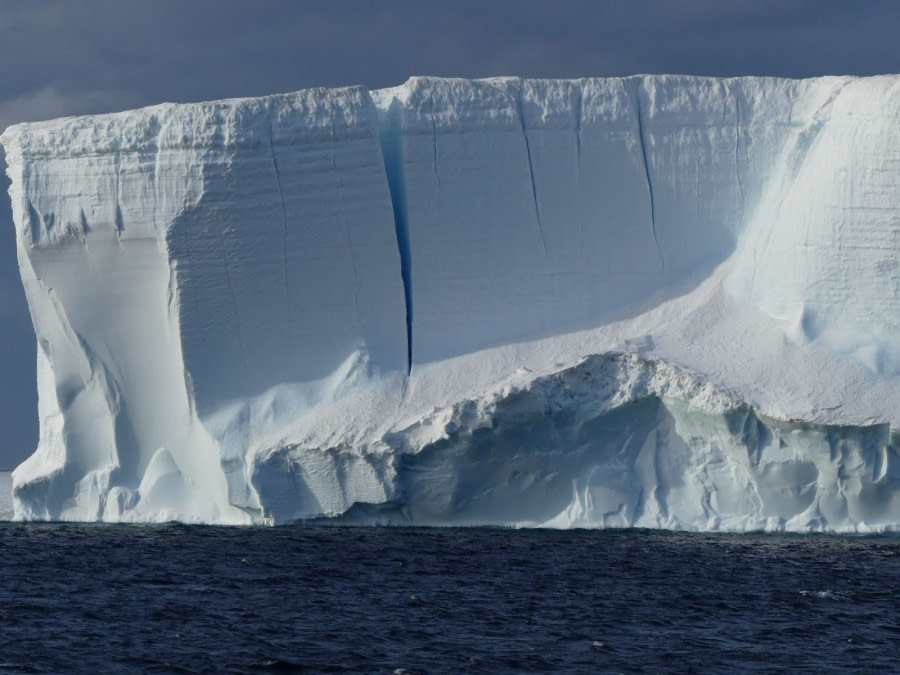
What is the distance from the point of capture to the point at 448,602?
12.6 m

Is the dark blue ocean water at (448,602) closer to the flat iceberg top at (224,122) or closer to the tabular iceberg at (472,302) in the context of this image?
the tabular iceberg at (472,302)

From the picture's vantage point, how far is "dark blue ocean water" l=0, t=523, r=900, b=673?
10.6 metres

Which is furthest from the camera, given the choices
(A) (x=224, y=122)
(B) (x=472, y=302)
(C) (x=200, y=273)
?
(B) (x=472, y=302)

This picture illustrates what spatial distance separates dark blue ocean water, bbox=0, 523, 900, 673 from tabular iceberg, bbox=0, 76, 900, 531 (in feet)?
2.78

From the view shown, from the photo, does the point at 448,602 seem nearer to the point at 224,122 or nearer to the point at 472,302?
the point at 472,302

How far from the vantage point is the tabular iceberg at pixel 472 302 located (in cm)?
1664

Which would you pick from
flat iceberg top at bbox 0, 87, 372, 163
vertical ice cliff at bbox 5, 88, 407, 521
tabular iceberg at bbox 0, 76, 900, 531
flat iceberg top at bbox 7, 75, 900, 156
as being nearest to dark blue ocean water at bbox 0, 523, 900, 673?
tabular iceberg at bbox 0, 76, 900, 531

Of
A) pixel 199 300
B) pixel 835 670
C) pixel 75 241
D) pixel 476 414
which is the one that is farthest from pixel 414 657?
pixel 75 241

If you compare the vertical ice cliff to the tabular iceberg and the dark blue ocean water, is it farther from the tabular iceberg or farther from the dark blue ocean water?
the dark blue ocean water

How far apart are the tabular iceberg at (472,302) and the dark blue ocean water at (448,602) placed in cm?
85

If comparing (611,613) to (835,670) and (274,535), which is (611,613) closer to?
(835,670)

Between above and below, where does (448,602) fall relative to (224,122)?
below

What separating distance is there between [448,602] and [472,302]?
655 cm

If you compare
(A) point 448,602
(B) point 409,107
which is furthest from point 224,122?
(A) point 448,602
